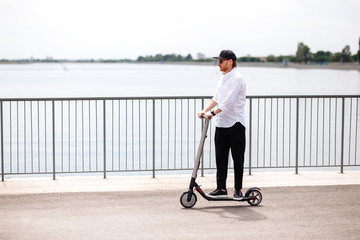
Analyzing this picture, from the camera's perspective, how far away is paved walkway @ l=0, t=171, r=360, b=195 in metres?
8.70

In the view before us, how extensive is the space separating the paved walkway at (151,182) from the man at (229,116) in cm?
127

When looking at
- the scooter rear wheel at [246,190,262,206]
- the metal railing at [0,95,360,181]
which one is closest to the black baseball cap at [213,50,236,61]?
the scooter rear wheel at [246,190,262,206]

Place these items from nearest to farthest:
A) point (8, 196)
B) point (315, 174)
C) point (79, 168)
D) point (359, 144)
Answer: point (8, 196)
point (315, 174)
point (79, 168)
point (359, 144)

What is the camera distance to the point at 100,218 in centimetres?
689

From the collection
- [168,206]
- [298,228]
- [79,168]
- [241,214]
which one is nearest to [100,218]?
[168,206]

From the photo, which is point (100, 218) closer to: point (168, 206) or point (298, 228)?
point (168, 206)

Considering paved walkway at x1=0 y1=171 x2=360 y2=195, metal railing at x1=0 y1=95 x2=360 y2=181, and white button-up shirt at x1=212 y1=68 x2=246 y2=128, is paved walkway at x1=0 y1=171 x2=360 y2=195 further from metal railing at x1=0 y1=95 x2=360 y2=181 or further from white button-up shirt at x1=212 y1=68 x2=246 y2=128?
white button-up shirt at x1=212 y1=68 x2=246 y2=128

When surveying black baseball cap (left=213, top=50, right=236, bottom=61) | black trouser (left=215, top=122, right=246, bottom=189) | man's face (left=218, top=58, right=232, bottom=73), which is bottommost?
black trouser (left=215, top=122, right=246, bottom=189)

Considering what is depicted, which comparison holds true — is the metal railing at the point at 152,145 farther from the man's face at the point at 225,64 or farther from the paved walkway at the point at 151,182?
the man's face at the point at 225,64

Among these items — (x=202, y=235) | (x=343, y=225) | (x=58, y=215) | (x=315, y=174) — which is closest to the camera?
(x=202, y=235)

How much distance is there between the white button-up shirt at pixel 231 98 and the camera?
7301 mm

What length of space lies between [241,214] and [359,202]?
1.70 meters

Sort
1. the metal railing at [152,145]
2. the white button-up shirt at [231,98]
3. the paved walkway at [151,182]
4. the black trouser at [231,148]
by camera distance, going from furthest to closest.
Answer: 1. the metal railing at [152,145]
2. the paved walkway at [151,182]
3. the black trouser at [231,148]
4. the white button-up shirt at [231,98]

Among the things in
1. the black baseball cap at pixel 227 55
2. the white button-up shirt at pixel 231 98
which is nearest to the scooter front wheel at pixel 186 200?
the white button-up shirt at pixel 231 98
